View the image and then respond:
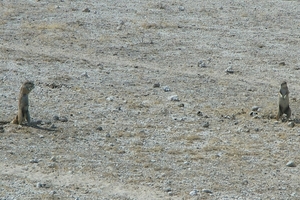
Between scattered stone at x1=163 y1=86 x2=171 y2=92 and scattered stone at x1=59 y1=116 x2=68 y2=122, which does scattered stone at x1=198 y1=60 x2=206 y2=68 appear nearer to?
scattered stone at x1=163 y1=86 x2=171 y2=92

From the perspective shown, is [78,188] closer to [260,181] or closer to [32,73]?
[260,181]

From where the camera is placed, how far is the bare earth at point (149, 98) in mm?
12703

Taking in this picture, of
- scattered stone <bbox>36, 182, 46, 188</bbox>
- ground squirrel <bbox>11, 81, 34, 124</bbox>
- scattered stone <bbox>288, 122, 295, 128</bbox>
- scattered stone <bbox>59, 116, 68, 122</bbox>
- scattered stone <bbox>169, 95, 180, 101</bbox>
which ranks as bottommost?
scattered stone <bbox>36, 182, 46, 188</bbox>

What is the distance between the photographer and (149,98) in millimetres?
17516

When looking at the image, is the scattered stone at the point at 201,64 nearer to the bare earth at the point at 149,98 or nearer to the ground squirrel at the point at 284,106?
the bare earth at the point at 149,98

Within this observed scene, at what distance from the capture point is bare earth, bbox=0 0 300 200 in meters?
12.7

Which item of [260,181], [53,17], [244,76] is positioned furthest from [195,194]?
[53,17]

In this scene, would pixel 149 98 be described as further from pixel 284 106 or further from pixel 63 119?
pixel 284 106

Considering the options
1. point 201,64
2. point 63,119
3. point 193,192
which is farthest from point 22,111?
point 201,64

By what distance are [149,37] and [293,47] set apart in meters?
3.90

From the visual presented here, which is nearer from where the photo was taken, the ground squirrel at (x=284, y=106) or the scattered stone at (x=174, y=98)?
the ground squirrel at (x=284, y=106)

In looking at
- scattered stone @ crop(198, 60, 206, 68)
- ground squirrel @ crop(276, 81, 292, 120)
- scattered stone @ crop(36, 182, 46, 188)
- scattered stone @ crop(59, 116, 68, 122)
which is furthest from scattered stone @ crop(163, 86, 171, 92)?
scattered stone @ crop(36, 182, 46, 188)

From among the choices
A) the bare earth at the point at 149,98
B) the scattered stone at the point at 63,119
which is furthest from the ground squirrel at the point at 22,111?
the scattered stone at the point at 63,119

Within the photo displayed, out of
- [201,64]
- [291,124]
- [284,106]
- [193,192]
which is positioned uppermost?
[284,106]
